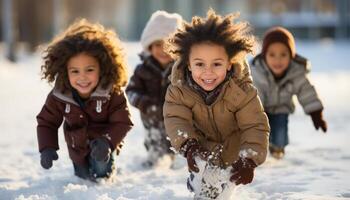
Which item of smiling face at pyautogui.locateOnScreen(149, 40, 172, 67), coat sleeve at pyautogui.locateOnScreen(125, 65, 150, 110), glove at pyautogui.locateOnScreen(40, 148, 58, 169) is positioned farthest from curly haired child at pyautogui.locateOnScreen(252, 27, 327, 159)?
glove at pyautogui.locateOnScreen(40, 148, 58, 169)

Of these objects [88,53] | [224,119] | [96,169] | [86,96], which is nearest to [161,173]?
[96,169]

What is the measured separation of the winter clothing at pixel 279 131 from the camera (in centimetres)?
493

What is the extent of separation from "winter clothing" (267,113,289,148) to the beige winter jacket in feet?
0.18

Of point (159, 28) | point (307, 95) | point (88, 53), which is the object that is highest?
point (159, 28)

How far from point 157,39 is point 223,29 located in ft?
5.83

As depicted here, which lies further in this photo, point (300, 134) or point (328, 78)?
point (328, 78)

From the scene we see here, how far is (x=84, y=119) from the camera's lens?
3947mm

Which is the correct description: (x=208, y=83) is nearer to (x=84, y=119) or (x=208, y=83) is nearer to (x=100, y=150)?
(x=100, y=150)

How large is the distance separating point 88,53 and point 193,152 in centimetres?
120

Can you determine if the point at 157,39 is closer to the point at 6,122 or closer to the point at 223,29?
the point at 223,29

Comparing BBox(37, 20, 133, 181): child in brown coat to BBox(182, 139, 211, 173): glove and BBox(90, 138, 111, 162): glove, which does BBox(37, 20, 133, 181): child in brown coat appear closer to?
BBox(90, 138, 111, 162): glove

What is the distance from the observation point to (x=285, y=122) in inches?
195

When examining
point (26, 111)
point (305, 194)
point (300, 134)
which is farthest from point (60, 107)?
point (26, 111)

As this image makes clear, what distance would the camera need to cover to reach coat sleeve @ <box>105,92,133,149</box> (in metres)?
3.91
